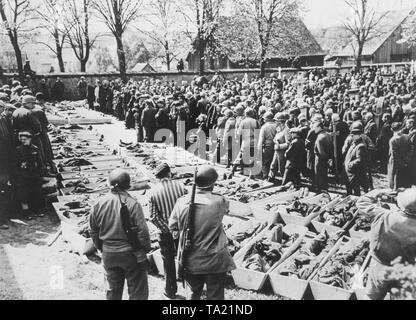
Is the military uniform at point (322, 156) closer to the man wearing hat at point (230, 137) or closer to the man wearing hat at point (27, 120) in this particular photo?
the man wearing hat at point (230, 137)

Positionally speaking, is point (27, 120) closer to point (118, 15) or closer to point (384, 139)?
point (384, 139)

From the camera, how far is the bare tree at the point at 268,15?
42906 mm

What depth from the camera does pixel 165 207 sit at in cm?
621

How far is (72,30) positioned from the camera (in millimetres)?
49688

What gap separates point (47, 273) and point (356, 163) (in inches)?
259

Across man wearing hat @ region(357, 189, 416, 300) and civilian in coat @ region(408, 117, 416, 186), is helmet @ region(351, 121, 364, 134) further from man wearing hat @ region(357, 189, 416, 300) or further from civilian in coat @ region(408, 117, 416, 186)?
man wearing hat @ region(357, 189, 416, 300)

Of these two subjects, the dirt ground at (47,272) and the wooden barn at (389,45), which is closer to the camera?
the dirt ground at (47,272)

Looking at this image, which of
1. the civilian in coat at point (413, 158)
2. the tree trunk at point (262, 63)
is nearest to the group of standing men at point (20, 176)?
the civilian in coat at point (413, 158)

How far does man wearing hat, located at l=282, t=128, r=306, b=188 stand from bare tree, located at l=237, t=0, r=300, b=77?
32380 mm

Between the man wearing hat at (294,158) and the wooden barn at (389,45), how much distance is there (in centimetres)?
4547

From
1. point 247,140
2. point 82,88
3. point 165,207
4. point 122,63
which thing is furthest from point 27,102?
point 122,63

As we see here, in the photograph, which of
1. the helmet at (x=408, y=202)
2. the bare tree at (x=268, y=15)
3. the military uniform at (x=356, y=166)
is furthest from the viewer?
the bare tree at (x=268, y=15)

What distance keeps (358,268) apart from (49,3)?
1717 inches

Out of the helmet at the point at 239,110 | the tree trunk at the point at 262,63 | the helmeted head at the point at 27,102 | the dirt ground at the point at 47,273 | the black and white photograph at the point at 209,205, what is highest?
the tree trunk at the point at 262,63
